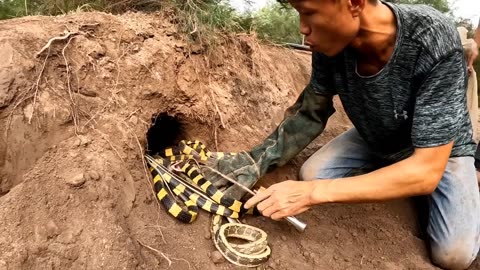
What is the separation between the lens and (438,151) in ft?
7.90

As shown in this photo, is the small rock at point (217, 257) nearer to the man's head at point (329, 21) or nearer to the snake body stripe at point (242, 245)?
the snake body stripe at point (242, 245)

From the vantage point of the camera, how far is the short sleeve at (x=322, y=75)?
3082 millimetres

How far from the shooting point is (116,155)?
3.07 metres

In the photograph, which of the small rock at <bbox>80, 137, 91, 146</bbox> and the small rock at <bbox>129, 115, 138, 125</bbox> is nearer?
the small rock at <bbox>80, 137, 91, 146</bbox>

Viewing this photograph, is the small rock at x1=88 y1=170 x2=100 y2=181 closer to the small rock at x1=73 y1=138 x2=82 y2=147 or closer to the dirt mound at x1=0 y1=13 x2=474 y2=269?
the dirt mound at x1=0 y1=13 x2=474 y2=269

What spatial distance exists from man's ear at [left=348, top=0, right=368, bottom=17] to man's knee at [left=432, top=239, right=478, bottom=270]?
1917 millimetres

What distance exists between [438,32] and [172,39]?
2.34m

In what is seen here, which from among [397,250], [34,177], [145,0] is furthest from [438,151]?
[145,0]

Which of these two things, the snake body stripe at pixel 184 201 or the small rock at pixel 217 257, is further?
the snake body stripe at pixel 184 201

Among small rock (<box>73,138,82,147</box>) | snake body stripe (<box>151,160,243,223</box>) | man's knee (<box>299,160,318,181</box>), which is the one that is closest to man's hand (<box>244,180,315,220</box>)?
snake body stripe (<box>151,160,243,223</box>)

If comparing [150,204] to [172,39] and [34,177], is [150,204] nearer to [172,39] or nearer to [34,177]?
[34,177]

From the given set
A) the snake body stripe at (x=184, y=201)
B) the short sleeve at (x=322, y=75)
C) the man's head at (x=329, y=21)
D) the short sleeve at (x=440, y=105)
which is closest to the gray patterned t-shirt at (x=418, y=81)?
the short sleeve at (x=440, y=105)

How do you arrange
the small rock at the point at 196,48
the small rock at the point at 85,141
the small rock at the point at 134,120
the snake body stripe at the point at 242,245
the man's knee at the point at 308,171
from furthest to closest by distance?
the small rock at the point at 196,48 → the man's knee at the point at 308,171 → the small rock at the point at 134,120 → the small rock at the point at 85,141 → the snake body stripe at the point at 242,245

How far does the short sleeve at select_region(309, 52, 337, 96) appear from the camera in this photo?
3082 millimetres
